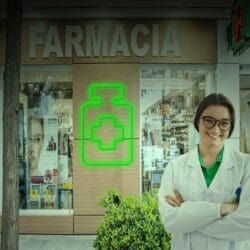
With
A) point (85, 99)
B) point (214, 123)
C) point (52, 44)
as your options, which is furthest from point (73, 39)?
point (214, 123)

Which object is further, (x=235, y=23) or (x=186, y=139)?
(x=186, y=139)

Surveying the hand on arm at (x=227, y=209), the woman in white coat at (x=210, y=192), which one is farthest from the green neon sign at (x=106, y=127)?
the hand on arm at (x=227, y=209)

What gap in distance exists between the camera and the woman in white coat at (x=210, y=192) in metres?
2.20

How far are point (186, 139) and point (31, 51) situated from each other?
3167 mm

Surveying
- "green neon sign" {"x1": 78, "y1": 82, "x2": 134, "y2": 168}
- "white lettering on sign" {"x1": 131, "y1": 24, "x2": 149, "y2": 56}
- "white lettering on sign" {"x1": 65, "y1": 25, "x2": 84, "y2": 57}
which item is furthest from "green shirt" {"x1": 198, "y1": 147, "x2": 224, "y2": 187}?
"white lettering on sign" {"x1": 65, "y1": 25, "x2": 84, "y2": 57}

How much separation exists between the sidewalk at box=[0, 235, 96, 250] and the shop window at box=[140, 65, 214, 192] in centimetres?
143

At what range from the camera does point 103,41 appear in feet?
25.3

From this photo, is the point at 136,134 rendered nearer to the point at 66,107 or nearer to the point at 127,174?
the point at 127,174

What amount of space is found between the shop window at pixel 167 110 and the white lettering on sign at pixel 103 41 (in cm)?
40

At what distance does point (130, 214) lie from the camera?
4199 millimetres

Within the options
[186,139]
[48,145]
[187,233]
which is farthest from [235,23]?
[187,233]

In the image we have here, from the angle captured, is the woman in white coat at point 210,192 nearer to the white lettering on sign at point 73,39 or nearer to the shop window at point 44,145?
the white lettering on sign at point 73,39

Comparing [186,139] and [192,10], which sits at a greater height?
[192,10]

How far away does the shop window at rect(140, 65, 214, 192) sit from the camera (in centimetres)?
796
